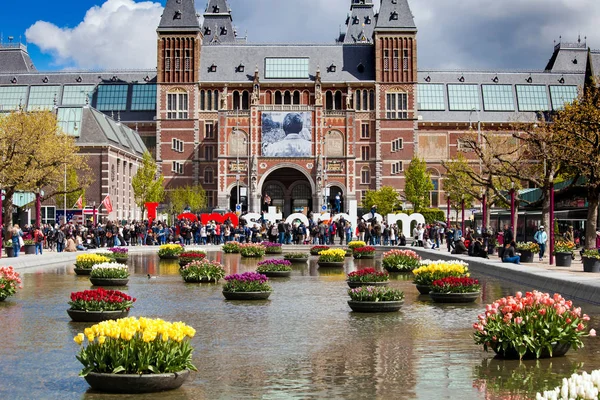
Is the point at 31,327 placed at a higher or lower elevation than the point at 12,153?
lower

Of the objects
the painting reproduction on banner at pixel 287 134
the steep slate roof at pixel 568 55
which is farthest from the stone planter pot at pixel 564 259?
the steep slate roof at pixel 568 55

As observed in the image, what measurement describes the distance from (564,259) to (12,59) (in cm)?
8564

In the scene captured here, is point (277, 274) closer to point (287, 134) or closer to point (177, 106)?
point (287, 134)

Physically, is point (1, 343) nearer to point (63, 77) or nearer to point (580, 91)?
point (580, 91)

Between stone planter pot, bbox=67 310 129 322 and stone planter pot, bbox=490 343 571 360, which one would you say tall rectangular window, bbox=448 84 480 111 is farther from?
stone planter pot, bbox=490 343 571 360

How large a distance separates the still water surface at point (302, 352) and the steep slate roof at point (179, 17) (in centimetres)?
6973

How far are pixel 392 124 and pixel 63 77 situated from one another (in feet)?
131

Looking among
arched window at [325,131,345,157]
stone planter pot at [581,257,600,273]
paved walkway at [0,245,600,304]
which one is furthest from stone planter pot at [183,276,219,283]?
arched window at [325,131,345,157]

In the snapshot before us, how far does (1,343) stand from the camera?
12.9 metres

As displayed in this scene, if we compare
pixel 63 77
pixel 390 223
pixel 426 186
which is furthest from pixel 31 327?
pixel 63 77

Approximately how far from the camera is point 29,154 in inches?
1694

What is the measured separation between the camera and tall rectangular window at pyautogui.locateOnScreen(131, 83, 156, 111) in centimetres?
9475

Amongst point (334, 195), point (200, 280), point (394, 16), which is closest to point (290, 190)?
point (334, 195)

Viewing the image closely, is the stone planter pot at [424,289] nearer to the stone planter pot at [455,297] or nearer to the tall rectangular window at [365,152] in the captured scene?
the stone planter pot at [455,297]
